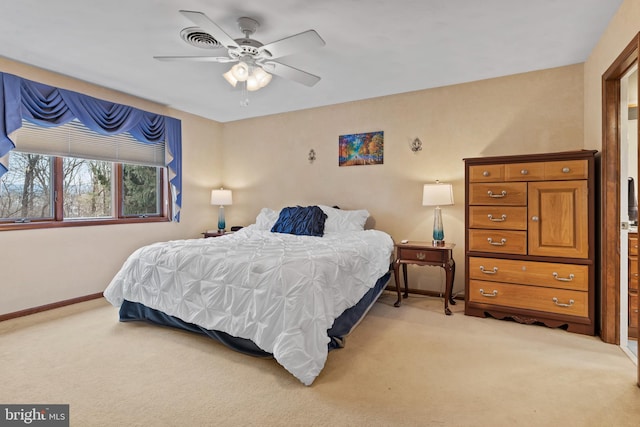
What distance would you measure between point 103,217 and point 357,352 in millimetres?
3477

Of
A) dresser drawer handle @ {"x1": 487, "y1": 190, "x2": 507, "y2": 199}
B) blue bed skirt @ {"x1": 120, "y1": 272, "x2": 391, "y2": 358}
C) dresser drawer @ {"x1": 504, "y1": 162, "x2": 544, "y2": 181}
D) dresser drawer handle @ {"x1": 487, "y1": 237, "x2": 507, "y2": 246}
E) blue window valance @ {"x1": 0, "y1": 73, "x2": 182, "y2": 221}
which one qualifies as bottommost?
blue bed skirt @ {"x1": 120, "y1": 272, "x2": 391, "y2": 358}

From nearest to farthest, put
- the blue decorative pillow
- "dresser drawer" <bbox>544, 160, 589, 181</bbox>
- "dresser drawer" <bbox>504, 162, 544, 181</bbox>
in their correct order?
1. "dresser drawer" <bbox>544, 160, 589, 181</bbox>
2. "dresser drawer" <bbox>504, 162, 544, 181</bbox>
3. the blue decorative pillow

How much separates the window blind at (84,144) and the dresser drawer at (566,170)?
4.53m

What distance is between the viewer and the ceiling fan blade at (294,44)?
6.98 feet

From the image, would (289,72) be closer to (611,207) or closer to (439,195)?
(439,195)

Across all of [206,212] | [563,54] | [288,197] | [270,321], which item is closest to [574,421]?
[270,321]

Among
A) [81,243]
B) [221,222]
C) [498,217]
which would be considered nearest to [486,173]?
[498,217]

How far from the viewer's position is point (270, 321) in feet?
7.02

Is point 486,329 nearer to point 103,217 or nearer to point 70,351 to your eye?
point 70,351

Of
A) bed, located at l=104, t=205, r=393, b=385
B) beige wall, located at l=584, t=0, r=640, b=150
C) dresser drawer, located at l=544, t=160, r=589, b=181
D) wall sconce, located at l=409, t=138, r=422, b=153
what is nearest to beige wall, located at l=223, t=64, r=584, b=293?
wall sconce, located at l=409, t=138, r=422, b=153

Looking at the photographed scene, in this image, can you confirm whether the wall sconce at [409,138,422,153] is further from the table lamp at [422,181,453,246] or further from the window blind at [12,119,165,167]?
the window blind at [12,119,165,167]

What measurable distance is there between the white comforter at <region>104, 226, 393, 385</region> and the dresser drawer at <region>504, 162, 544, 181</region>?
1405 millimetres

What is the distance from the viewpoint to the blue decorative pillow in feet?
12.6

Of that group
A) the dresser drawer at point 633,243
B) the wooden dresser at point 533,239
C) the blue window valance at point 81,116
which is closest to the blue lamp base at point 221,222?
the blue window valance at point 81,116
